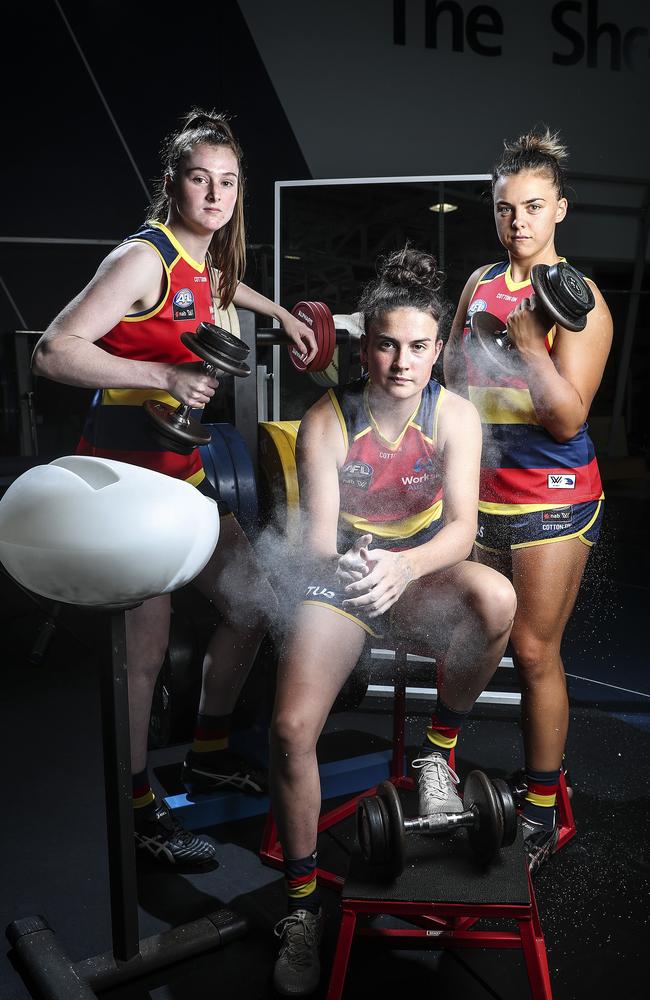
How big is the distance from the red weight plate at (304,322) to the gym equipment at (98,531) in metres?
0.61

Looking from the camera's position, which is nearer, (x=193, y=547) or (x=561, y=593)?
(x=193, y=547)

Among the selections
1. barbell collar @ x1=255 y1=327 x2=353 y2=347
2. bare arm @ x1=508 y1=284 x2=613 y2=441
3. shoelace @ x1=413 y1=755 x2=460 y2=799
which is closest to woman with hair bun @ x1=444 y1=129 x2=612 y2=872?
bare arm @ x1=508 y1=284 x2=613 y2=441

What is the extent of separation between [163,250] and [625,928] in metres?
1.75

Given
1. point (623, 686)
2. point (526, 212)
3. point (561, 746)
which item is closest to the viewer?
point (526, 212)

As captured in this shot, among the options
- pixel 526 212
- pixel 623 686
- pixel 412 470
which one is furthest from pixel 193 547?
pixel 623 686

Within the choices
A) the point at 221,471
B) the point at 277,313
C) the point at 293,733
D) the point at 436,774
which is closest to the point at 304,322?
the point at 277,313

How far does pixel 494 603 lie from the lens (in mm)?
1597

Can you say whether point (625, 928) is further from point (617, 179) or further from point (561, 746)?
point (617, 179)

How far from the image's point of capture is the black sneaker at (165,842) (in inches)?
83.3

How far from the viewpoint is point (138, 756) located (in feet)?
6.51

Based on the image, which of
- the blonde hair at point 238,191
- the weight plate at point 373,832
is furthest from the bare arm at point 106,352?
the weight plate at point 373,832

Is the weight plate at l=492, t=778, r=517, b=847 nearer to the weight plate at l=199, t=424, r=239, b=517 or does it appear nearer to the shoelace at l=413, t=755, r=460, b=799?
the shoelace at l=413, t=755, r=460, b=799

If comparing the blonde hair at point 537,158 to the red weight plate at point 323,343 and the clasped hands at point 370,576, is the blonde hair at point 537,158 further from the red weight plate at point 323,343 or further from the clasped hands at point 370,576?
the clasped hands at point 370,576

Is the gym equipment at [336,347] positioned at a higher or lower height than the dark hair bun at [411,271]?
lower
